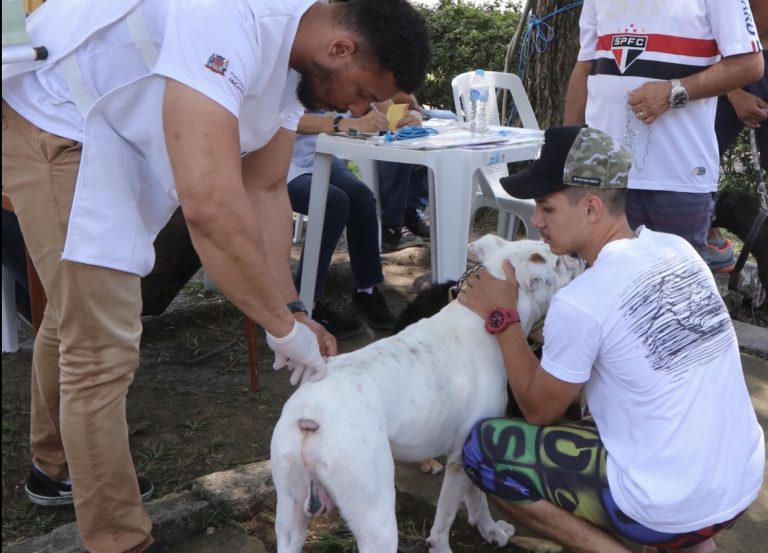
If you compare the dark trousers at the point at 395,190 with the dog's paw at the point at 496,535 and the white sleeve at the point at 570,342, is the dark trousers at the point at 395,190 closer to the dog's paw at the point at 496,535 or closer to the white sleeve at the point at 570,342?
the dog's paw at the point at 496,535

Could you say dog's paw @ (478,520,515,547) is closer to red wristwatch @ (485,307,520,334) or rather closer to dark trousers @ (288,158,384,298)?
red wristwatch @ (485,307,520,334)

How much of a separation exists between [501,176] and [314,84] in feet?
12.1

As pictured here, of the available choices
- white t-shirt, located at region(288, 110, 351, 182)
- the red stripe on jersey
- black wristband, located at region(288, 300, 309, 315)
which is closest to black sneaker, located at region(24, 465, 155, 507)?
black wristband, located at region(288, 300, 309, 315)

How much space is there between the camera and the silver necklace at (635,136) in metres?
3.23

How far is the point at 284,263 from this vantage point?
2.64m

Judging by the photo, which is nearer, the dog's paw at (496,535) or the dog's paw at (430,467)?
the dog's paw at (496,535)

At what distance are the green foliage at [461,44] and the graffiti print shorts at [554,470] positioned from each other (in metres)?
7.14

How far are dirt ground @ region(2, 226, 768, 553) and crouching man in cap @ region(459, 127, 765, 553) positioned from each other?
2.19ft

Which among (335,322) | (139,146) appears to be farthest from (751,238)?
(139,146)

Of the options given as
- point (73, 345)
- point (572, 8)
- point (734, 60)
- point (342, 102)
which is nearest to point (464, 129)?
point (572, 8)

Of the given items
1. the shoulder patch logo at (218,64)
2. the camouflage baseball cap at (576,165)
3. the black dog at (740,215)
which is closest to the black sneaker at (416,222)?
the black dog at (740,215)

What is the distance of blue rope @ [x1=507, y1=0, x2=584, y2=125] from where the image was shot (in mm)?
6139

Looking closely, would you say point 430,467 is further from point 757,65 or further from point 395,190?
point 395,190

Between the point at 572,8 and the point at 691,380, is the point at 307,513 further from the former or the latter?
the point at 572,8
